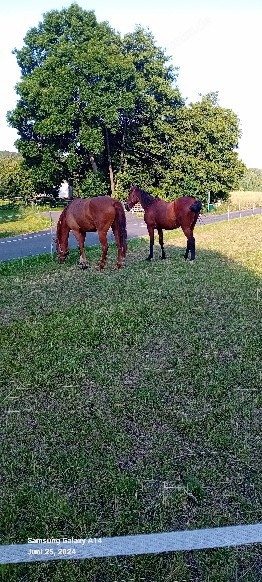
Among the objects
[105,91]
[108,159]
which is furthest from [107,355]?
[108,159]

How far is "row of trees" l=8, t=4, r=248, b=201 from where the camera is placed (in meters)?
28.7

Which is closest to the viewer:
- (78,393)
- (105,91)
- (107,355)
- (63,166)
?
(78,393)

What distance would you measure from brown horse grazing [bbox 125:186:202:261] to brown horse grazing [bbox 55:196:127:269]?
146cm

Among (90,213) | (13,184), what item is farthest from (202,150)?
(90,213)

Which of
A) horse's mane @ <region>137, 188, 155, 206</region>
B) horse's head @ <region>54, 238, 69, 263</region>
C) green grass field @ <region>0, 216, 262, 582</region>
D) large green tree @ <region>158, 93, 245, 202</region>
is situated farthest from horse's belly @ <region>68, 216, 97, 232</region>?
large green tree @ <region>158, 93, 245, 202</region>

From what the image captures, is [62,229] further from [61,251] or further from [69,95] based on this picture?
[69,95]

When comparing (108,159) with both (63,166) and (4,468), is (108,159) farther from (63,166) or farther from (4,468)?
(4,468)

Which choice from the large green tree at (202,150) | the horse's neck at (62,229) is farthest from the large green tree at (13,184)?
the horse's neck at (62,229)

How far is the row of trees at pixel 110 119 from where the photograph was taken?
28734mm

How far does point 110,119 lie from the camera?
28703mm

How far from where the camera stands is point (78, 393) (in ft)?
16.1

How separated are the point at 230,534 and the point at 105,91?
30.2 meters

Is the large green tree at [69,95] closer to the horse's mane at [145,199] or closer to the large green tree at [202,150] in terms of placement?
the large green tree at [202,150]

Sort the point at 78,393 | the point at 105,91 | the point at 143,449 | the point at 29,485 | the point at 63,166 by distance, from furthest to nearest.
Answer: the point at 63,166 → the point at 105,91 → the point at 78,393 → the point at 143,449 → the point at 29,485
